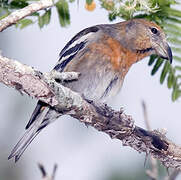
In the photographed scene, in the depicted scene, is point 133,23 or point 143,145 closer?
point 143,145

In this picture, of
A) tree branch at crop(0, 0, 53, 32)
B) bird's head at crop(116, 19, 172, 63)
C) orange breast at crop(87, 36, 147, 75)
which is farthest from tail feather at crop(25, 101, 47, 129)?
tree branch at crop(0, 0, 53, 32)

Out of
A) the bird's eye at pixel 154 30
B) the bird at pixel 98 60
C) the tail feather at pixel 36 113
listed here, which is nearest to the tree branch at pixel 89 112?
the bird at pixel 98 60

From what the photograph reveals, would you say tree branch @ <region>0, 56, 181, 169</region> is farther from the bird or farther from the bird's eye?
the bird's eye

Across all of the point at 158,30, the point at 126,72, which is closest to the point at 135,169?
the point at 126,72

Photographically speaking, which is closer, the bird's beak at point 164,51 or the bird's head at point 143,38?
the bird's beak at point 164,51

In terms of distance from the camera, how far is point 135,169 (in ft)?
15.6

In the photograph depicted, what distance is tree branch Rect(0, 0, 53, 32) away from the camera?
2928 millimetres

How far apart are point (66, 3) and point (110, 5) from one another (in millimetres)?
327

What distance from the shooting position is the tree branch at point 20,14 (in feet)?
9.61

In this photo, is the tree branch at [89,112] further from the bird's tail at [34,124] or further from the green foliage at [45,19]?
the bird's tail at [34,124]

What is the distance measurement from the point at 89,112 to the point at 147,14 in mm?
1001

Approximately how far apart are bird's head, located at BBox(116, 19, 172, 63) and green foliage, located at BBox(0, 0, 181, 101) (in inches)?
25.2

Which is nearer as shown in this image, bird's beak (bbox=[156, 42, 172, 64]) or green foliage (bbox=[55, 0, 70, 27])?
green foliage (bbox=[55, 0, 70, 27])

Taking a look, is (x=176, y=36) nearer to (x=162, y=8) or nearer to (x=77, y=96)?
(x=162, y=8)
